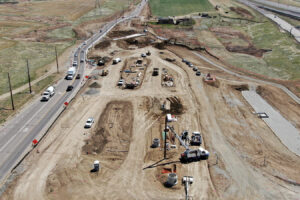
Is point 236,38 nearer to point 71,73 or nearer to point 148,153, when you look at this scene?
point 71,73

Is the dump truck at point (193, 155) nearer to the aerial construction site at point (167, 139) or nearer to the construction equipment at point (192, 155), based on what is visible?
the construction equipment at point (192, 155)

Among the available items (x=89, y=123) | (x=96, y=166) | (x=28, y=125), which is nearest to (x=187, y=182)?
(x=96, y=166)

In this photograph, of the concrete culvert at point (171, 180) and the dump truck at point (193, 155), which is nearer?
the concrete culvert at point (171, 180)

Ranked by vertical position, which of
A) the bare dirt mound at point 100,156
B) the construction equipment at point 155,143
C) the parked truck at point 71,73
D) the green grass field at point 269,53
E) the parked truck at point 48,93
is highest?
the green grass field at point 269,53

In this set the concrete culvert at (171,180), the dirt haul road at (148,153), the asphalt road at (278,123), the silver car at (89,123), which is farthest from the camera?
the silver car at (89,123)

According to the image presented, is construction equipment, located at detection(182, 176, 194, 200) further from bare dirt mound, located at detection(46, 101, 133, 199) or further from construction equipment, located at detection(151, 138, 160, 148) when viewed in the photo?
bare dirt mound, located at detection(46, 101, 133, 199)

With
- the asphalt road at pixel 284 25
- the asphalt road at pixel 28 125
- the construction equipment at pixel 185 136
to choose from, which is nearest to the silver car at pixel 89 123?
the asphalt road at pixel 28 125

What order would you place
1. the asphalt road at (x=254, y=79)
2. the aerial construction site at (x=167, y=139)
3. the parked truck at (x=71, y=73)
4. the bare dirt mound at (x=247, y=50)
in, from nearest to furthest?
the aerial construction site at (x=167, y=139) → the asphalt road at (x=254, y=79) → the parked truck at (x=71, y=73) → the bare dirt mound at (x=247, y=50)

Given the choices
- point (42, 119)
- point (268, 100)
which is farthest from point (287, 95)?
point (42, 119)
